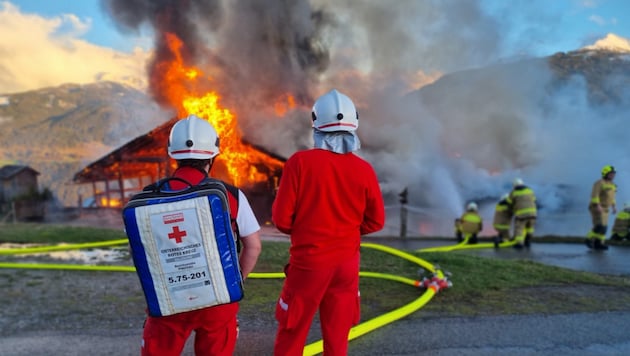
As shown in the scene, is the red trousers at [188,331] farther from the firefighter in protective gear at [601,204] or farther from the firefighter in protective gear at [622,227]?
the firefighter in protective gear at [622,227]

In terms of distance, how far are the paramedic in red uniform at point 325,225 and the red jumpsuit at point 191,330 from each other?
0.43 metres

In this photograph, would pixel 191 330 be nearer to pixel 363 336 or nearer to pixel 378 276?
pixel 363 336

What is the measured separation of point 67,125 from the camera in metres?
49.9

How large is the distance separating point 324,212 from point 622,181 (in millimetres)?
23580

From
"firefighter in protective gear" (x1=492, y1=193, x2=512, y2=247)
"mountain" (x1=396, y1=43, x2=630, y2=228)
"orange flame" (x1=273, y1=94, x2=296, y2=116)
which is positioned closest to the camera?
"firefighter in protective gear" (x1=492, y1=193, x2=512, y2=247)

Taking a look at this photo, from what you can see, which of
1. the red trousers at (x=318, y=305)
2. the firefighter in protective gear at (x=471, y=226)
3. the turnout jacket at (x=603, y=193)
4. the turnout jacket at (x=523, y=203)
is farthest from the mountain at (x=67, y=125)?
the red trousers at (x=318, y=305)

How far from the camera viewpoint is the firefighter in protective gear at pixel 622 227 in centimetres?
1013

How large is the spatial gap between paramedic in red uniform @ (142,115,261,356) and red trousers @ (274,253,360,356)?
32cm

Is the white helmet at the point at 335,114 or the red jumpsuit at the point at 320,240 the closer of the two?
the red jumpsuit at the point at 320,240

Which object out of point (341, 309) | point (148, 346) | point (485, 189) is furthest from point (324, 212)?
point (485, 189)

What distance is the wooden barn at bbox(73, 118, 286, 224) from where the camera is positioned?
16391mm

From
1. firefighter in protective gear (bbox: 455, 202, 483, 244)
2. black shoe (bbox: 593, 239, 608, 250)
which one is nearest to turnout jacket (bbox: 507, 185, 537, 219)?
firefighter in protective gear (bbox: 455, 202, 483, 244)

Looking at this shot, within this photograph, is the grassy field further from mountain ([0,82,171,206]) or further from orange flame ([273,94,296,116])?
mountain ([0,82,171,206])

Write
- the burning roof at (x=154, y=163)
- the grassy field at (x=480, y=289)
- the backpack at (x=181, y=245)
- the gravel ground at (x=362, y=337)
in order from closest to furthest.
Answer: the backpack at (x=181, y=245)
the gravel ground at (x=362, y=337)
the grassy field at (x=480, y=289)
the burning roof at (x=154, y=163)
